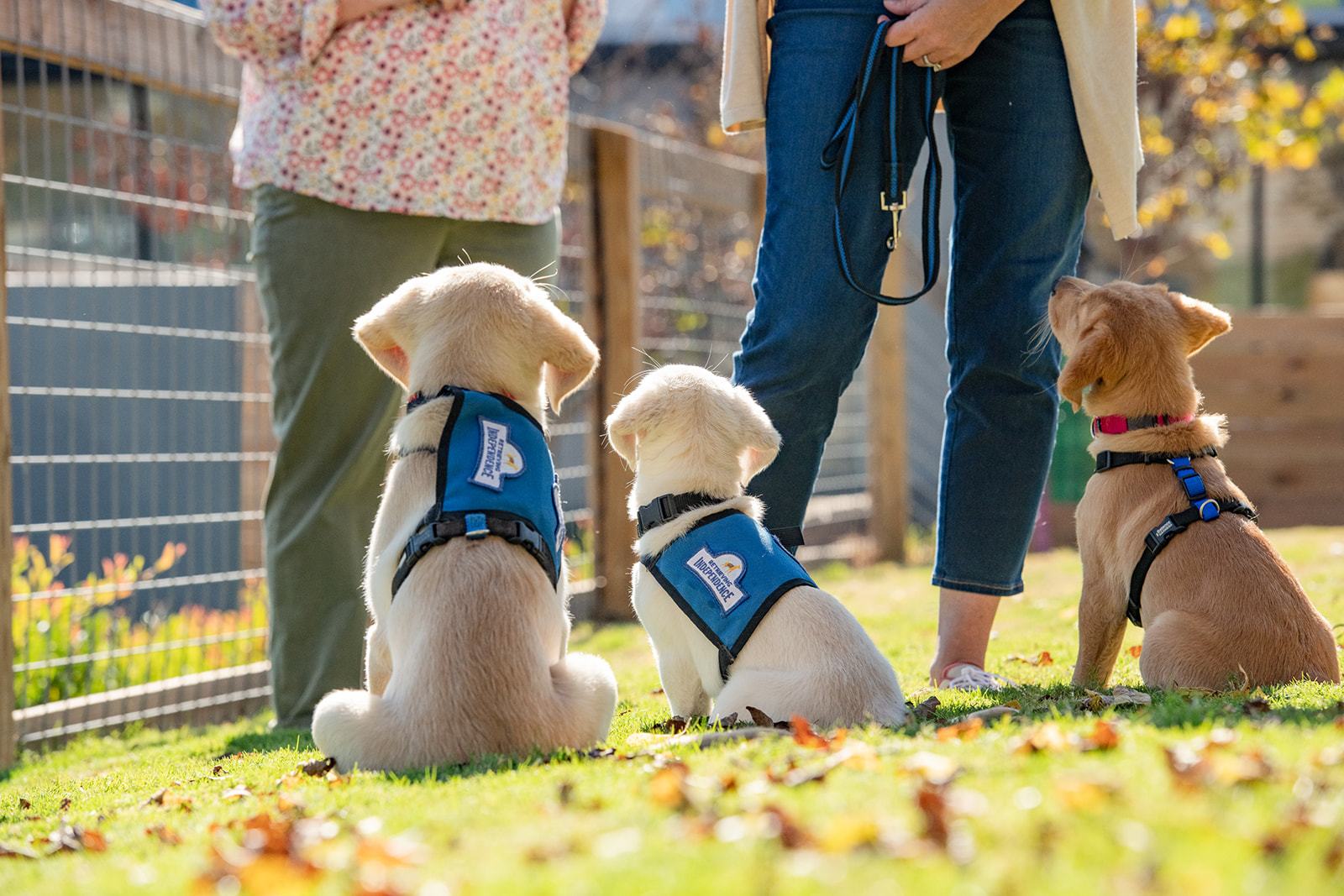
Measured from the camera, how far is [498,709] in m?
3.02

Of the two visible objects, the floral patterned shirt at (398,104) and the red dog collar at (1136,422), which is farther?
the floral patterned shirt at (398,104)

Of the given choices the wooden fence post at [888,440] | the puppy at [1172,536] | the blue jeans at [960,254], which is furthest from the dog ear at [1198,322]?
the wooden fence post at [888,440]

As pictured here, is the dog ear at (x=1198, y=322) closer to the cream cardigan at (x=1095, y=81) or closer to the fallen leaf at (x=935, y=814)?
the cream cardigan at (x=1095, y=81)

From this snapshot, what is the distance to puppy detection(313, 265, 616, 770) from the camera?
3021mm

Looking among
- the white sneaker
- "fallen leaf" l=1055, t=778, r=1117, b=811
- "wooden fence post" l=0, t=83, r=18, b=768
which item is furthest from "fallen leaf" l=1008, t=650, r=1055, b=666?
"wooden fence post" l=0, t=83, r=18, b=768

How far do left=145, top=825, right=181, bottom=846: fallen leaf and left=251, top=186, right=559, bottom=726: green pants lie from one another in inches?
77.1

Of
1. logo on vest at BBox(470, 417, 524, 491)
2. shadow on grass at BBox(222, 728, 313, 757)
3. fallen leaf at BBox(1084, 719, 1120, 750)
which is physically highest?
logo on vest at BBox(470, 417, 524, 491)

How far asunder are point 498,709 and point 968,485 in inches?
68.3

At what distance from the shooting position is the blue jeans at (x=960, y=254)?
390cm

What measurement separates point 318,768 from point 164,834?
70 centimetres

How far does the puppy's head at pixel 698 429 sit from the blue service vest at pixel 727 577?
0.63 ft

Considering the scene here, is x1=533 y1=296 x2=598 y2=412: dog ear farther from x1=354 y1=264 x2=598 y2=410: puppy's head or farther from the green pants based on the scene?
the green pants

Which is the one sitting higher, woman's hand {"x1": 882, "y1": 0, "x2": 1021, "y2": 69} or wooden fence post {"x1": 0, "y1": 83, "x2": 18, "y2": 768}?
woman's hand {"x1": 882, "y1": 0, "x2": 1021, "y2": 69}

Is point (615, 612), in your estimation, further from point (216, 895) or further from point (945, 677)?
point (216, 895)
